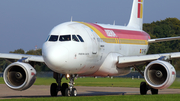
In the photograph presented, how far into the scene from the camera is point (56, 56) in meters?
20.0

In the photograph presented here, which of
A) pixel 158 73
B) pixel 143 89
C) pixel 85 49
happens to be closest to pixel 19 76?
pixel 85 49

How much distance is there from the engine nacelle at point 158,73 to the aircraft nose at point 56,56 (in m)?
5.05

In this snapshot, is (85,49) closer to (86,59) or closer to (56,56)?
(86,59)

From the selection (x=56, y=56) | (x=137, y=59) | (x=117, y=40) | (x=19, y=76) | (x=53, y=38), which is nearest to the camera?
(x=56, y=56)

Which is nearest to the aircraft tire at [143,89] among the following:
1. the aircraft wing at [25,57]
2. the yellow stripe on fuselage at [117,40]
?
the yellow stripe on fuselage at [117,40]

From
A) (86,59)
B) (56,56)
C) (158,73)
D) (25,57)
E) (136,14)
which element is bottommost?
(158,73)

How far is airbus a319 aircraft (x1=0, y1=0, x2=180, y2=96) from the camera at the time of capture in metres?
20.8

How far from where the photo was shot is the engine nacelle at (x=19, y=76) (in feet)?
75.5

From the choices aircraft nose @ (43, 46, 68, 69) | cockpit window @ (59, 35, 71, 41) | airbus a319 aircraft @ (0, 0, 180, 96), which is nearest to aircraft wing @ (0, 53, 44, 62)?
airbus a319 aircraft @ (0, 0, 180, 96)

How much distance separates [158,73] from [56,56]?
20.4ft

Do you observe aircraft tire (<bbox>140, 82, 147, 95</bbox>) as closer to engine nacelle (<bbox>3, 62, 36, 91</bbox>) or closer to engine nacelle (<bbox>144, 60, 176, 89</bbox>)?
engine nacelle (<bbox>144, 60, 176, 89</bbox>)

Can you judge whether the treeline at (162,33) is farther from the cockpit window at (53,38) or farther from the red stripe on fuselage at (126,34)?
the cockpit window at (53,38)

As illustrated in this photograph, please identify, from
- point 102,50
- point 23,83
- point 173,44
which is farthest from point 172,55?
point 173,44

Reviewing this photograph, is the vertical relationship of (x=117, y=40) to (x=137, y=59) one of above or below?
above
